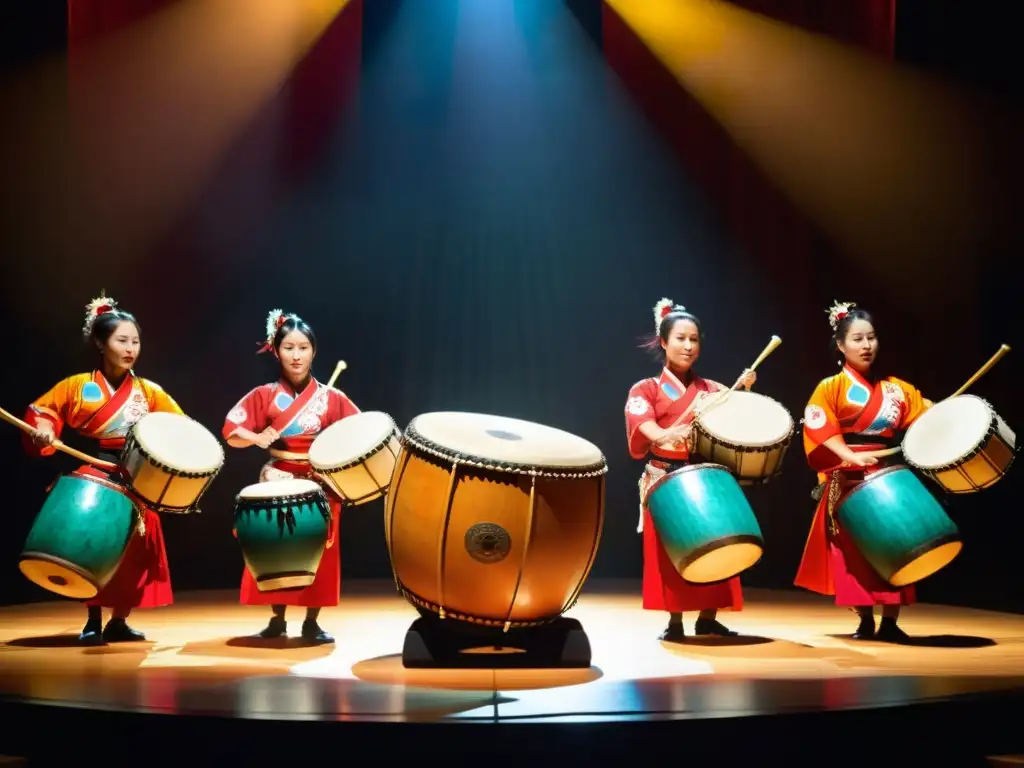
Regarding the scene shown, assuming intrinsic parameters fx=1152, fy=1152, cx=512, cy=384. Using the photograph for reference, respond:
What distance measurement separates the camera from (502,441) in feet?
10.3

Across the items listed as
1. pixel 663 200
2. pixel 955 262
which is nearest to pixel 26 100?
pixel 663 200

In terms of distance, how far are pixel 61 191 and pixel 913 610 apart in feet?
13.6

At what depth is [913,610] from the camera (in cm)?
485

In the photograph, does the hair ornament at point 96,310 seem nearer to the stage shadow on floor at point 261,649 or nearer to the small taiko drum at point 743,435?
the stage shadow on floor at point 261,649

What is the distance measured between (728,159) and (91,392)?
3.20m

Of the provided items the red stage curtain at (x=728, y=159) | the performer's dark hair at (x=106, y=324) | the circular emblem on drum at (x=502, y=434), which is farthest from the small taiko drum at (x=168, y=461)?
the red stage curtain at (x=728, y=159)

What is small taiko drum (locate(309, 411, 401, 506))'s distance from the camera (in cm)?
376

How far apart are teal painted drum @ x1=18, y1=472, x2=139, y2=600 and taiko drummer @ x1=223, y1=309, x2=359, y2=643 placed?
483mm

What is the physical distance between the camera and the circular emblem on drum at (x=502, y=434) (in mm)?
3192

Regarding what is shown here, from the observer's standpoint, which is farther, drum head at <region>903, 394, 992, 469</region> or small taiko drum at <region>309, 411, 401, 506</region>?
small taiko drum at <region>309, 411, 401, 506</region>

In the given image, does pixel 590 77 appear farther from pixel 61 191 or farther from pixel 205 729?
pixel 205 729

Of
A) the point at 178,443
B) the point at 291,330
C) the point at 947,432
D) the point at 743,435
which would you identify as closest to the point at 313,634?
the point at 178,443

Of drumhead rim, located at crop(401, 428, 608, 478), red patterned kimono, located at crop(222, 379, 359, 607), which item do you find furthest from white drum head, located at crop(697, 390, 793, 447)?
red patterned kimono, located at crop(222, 379, 359, 607)

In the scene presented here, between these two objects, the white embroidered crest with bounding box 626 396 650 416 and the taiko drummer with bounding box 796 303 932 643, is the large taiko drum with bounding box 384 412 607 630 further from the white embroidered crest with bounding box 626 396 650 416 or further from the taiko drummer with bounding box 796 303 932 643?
the taiko drummer with bounding box 796 303 932 643
